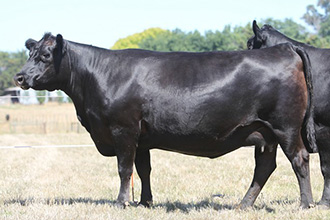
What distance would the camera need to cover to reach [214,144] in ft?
20.7

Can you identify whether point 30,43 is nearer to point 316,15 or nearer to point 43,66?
point 43,66

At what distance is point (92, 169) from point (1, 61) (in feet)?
281

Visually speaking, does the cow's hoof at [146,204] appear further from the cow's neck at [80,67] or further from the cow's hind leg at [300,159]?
the cow's hind leg at [300,159]

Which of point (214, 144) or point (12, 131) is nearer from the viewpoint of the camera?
point (214, 144)

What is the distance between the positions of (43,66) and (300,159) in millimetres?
3451

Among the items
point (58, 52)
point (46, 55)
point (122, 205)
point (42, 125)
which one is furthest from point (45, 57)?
point (42, 125)

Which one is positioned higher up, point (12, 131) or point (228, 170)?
point (228, 170)

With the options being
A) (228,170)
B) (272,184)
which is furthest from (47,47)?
(228,170)

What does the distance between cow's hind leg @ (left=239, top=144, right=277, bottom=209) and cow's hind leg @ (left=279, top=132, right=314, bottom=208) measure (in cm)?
37

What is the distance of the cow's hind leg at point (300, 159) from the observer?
616 centimetres

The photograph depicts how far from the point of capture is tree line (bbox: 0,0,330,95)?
6518 cm

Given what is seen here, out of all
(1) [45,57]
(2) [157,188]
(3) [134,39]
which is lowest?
(3) [134,39]

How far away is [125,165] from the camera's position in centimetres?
645

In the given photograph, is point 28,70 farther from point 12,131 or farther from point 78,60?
point 12,131
